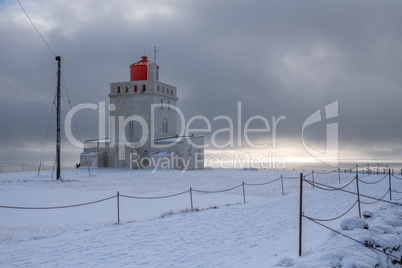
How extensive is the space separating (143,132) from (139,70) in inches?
317

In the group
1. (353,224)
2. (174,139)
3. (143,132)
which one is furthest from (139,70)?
(353,224)

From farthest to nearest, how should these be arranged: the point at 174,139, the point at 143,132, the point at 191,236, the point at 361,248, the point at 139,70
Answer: the point at 139,70
the point at 143,132
the point at 174,139
the point at 191,236
the point at 361,248

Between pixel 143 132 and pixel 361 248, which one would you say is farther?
pixel 143 132

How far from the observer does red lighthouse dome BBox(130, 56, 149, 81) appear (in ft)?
137

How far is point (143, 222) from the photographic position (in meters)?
10.5

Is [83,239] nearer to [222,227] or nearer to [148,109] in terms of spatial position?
[222,227]

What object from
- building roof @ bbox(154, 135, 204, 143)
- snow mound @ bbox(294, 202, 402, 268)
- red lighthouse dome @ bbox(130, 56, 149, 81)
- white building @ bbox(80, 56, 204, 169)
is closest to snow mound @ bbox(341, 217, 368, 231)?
snow mound @ bbox(294, 202, 402, 268)

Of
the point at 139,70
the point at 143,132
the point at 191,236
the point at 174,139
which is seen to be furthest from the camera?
the point at 139,70

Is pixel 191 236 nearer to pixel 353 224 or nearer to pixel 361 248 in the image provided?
pixel 353 224

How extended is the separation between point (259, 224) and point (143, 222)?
3690 millimetres

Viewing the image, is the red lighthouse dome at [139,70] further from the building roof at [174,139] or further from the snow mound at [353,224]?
the snow mound at [353,224]

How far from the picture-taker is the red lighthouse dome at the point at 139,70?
41656mm

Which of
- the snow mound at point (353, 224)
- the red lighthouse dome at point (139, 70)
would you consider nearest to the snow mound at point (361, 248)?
the snow mound at point (353, 224)

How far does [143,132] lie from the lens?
40.6 metres
